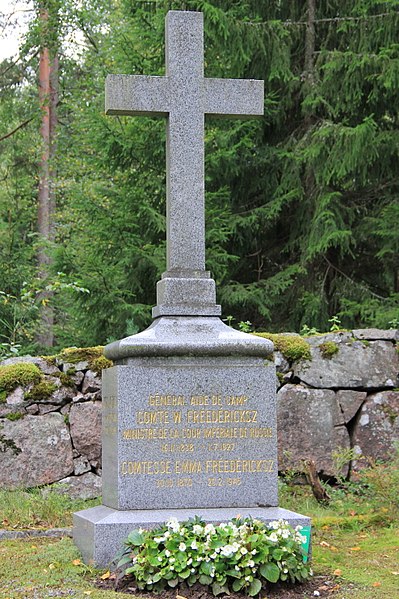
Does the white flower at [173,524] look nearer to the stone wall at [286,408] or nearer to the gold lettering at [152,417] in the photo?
the gold lettering at [152,417]

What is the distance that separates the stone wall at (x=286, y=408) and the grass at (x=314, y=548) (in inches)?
14.4

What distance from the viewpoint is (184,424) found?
5734 millimetres

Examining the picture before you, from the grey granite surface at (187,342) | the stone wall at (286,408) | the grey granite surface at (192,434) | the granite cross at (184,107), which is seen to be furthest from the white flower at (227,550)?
the stone wall at (286,408)

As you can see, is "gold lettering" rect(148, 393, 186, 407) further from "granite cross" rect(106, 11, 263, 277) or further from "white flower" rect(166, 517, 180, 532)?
"granite cross" rect(106, 11, 263, 277)

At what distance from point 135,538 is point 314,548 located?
5.59 feet

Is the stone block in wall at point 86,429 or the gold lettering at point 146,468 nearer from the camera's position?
the gold lettering at point 146,468

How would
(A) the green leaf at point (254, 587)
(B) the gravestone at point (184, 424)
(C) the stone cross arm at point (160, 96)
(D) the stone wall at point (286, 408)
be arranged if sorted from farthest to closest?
1. (D) the stone wall at point (286, 408)
2. (C) the stone cross arm at point (160, 96)
3. (B) the gravestone at point (184, 424)
4. (A) the green leaf at point (254, 587)

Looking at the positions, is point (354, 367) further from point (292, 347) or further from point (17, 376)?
point (17, 376)

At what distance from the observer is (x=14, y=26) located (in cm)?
1792

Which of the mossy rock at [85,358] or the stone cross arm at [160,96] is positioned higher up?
the stone cross arm at [160,96]

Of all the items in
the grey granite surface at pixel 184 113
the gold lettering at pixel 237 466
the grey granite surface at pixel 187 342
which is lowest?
the gold lettering at pixel 237 466

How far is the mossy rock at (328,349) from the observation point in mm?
9133

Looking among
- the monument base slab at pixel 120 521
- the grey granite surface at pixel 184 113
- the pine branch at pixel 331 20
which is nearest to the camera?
the monument base slab at pixel 120 521

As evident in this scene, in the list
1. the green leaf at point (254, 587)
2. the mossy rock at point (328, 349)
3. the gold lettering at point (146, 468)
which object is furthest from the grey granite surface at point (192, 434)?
the mossy rock at point (328, 349)
